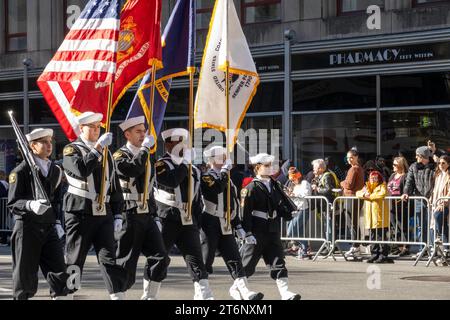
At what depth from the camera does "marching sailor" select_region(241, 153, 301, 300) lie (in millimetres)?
12000

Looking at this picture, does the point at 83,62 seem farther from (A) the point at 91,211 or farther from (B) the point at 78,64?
(A) the point at 91,211

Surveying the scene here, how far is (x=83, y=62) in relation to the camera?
1181 centimetres

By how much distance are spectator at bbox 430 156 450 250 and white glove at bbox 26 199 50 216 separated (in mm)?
8131

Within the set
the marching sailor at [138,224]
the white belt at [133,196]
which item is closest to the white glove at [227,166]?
the marching sailor at [138,224]

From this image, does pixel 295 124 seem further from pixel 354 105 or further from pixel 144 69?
pixel 144 69

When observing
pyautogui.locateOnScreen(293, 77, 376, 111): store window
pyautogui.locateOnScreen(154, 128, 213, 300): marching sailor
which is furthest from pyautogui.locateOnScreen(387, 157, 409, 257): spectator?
pyautogui.locateOnScreen(154, 128, 213, 300): marching sailor

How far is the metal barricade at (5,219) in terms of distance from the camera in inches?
902

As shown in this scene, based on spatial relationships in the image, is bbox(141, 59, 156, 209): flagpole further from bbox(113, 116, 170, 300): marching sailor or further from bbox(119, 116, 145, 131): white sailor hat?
bbox(119, 116, 145, 131): white sailor hat

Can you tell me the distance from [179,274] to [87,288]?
227 cm

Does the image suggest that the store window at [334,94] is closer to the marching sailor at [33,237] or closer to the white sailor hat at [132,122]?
the white sailor hat at [132,122]

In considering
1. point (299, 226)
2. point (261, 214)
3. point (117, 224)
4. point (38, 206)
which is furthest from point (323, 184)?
point (38, 206)

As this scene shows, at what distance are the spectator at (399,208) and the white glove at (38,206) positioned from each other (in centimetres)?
844

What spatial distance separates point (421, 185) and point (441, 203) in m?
0.73
